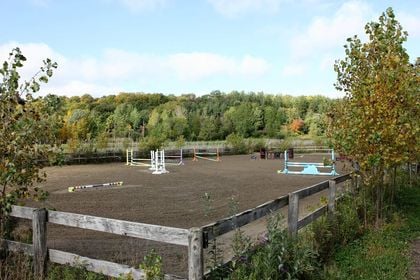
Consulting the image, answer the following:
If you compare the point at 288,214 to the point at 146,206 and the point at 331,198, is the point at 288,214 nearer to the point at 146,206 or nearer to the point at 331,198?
the point at 331,198

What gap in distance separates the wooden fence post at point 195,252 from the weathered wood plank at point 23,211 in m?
2.17

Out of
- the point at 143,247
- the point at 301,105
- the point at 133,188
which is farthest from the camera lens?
the point at 301,105

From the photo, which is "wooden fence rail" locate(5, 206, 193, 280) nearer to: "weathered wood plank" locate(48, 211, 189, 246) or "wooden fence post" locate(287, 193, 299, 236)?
"weathered wood plank" locate(48, 211, 189, 246)

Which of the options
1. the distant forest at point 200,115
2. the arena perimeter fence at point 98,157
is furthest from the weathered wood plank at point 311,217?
the distant forest at point 200,115

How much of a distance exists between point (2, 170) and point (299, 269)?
336 cm

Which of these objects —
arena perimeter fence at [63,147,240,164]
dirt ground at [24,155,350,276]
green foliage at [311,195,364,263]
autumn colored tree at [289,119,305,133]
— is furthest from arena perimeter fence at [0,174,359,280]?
autumn colored tree at [289,119,305,133]

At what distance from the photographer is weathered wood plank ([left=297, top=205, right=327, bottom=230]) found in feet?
20.4

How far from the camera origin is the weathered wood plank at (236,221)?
392cm

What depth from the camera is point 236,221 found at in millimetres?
4371

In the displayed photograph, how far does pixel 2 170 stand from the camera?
4.54 metres

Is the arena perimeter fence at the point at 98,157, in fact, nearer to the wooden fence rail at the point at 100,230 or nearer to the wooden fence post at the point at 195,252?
the wooden fence rail at the point at 100,230

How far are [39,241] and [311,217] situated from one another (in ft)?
13.4

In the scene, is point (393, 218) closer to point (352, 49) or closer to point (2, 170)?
point (352, 49)

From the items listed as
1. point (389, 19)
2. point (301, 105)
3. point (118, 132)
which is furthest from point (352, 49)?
point (301, 105)
